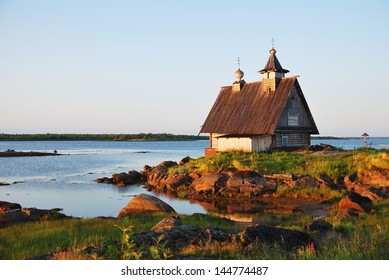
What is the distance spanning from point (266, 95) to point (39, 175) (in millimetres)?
27984

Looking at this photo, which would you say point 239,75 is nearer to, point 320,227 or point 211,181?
point 211,181

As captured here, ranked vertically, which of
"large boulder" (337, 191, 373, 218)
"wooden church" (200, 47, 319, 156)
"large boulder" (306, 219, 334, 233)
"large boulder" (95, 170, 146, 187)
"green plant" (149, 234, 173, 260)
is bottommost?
"large boulder" (95, 170, 146, 187)

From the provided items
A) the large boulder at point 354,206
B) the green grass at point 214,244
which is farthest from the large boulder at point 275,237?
the large boulder at point 354,206

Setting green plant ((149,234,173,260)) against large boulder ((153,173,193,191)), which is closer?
green plant ((149,234,173,260))

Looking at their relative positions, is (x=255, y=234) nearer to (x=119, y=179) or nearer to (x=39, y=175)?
(x=119, y=179)

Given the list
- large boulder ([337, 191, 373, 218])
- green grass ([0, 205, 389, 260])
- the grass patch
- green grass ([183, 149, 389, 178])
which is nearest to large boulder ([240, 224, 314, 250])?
green grass ([0, 205, 389, 260])

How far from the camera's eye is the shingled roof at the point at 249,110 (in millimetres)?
34600

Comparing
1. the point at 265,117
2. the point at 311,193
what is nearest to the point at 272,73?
the point at 265,117

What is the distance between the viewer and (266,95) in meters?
37.1

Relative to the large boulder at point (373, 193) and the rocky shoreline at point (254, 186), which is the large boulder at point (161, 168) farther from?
the large boulder at point (373, 193)

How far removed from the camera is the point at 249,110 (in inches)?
1458

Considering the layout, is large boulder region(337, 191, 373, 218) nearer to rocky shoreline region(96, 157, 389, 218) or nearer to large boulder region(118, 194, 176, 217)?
rocky shoreline region(96, 157, 389, 218)

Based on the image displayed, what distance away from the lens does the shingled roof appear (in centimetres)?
3460
